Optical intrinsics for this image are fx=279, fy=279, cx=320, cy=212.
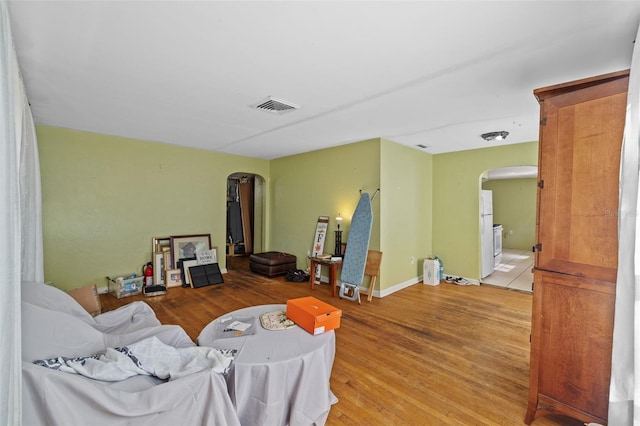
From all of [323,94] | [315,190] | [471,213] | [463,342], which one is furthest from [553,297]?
[315,190]

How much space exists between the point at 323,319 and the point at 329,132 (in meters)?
3.03

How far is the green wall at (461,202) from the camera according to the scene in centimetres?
523

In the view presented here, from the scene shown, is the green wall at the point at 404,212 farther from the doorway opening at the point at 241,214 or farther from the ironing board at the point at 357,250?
the doorway opening at the point at 241,214

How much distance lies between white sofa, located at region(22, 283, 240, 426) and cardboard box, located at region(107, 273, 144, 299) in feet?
9.38

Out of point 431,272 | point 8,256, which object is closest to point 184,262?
point 8,256

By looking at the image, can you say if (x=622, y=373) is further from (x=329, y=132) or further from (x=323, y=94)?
(x=329, y=132)

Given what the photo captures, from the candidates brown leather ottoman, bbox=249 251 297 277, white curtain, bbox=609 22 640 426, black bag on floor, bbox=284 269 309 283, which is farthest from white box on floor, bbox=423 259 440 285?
white curtain, bbox=609 22 640 426

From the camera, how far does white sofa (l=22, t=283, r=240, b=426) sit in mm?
1268

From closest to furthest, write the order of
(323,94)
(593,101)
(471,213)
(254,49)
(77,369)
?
(77,369), (593,101), (254,49), (323,94), (471,213)

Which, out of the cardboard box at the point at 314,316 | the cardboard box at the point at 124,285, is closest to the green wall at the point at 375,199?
the cardboard box at the point at 314,316

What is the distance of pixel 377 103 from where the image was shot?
311 centimetres

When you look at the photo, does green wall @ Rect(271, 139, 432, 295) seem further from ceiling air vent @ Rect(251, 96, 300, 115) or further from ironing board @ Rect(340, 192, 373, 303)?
ceiling air vent @ Rect(251, 96, 300, 115)

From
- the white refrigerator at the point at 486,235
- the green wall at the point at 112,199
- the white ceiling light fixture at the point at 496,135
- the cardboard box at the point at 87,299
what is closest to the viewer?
the cardboard box at the point at 87,299

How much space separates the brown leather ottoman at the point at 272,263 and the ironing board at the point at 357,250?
5.46ft
